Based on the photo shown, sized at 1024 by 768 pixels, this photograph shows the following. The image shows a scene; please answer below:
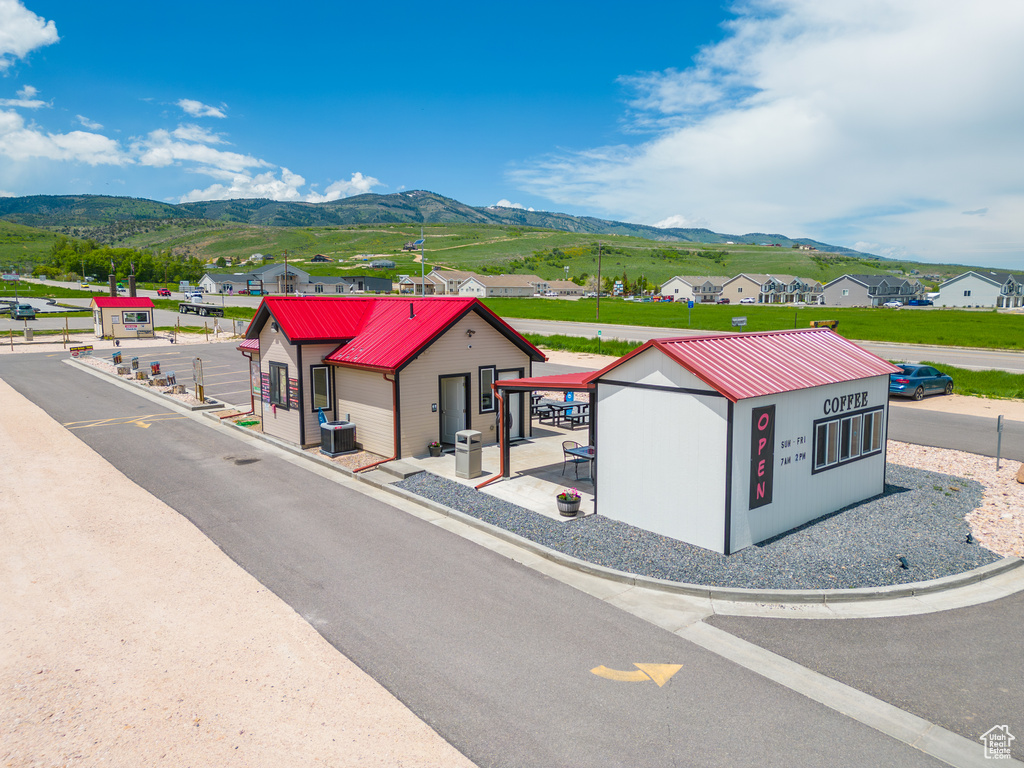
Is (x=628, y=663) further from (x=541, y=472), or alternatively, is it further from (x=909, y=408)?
(x=909, y=408)

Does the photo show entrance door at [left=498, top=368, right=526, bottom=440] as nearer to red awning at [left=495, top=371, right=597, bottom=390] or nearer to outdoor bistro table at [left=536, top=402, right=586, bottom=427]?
outdoor bistro table at [left=536, top=402, right=586, bottom=427]

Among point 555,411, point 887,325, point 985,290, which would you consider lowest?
point 555,411

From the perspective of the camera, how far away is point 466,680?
24.8 feet

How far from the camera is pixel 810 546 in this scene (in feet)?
37.7

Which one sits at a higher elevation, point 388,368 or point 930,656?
point 388,368

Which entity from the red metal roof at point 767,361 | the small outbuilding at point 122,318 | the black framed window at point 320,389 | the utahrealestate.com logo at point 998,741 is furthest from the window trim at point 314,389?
the small outbuilding at point 122,318

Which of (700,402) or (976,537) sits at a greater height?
(700,402)

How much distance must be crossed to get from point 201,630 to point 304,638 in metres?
1.56

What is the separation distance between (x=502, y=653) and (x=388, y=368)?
404 inches

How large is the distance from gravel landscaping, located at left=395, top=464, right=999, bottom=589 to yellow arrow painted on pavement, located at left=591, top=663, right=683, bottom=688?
2.48 m

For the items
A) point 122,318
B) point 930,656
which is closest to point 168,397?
point 930,656

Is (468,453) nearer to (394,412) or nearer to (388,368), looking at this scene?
(394,412)

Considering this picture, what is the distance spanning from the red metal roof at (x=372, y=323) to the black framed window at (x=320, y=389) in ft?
1.78

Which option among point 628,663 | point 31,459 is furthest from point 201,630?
point 31,459
